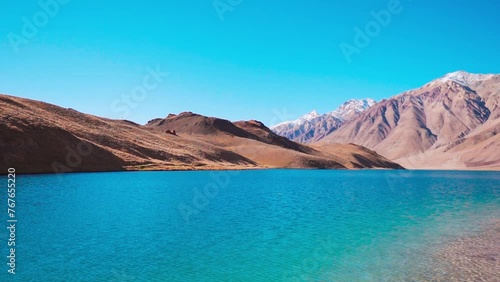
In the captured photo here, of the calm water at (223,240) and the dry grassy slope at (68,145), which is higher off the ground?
the dry grassy slope at (68,145)

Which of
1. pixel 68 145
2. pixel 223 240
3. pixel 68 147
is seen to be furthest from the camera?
pixel 68 145

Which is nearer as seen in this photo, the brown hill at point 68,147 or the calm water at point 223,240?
the calm water at point 223,240

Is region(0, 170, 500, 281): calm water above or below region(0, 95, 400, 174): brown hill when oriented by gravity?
below

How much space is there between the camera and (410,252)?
2602 centimetres

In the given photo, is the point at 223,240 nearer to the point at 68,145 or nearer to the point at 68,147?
the point at 68,147

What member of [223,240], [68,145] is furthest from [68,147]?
[223,240]

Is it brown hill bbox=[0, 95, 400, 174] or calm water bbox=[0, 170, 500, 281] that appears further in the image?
brown hill bbox=[0, 95, 400, 174]

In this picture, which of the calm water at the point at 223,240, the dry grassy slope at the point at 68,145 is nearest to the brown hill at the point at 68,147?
the dry grassy slope at the point at 68,145

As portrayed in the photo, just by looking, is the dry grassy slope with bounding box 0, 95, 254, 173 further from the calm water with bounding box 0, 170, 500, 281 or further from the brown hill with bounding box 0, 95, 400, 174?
the calm water with bounding box 0, 170, 500, 281

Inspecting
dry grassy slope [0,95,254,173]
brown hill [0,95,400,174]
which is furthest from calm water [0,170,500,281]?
dry grassy slope [0,95,254,173]

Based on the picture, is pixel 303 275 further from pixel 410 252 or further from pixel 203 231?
pixel 203 231

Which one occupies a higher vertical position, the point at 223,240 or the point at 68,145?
the point at 68,145

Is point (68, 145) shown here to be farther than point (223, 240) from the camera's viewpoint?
Yes

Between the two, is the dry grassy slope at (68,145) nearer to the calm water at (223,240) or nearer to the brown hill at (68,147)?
the brown hill at (68,147)
